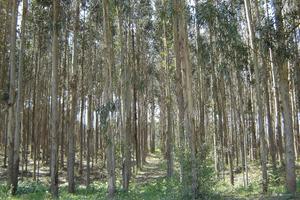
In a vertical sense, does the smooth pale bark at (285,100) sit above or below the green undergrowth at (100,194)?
above

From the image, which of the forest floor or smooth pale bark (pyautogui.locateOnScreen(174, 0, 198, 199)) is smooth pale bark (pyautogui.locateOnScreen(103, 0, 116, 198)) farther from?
smooth pale bark (pyautogui.locateOnScreen(174, 0, 198, 199))

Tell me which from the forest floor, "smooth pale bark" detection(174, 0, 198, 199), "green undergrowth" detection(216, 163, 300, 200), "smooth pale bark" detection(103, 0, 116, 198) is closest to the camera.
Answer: "smooth pale bark" detection(174, 0, 198, 199)

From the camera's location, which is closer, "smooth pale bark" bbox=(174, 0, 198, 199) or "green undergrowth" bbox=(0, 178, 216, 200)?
"smooth pale bark" bbox=(174, 0, 198, 199)

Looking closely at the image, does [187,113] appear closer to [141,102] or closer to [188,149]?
[188,149]

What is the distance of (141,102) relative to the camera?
32781 mm

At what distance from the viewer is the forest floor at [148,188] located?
12641 millimetres

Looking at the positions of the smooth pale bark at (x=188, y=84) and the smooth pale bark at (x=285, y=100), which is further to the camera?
the smooth pale bark at (x=285, y=100)

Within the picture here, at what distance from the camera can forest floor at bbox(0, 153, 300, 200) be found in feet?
41.5

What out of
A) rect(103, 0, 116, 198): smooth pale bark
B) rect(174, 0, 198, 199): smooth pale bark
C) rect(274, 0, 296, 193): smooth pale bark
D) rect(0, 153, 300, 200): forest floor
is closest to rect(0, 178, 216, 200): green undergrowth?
rect(0, 153, 300, 200): forest floor

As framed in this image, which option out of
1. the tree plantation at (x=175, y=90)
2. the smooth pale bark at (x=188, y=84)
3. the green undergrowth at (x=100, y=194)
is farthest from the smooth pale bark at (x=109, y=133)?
the smooth pale bark at (x=188, y=84)

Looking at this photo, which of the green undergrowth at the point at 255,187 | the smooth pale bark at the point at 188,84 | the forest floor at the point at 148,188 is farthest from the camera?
the forest floor at the point at 148,188

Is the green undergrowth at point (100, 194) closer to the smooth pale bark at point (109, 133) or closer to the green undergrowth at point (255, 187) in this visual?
the smooth pale bark at point (109, 133)

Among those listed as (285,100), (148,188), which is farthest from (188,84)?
(148,188)

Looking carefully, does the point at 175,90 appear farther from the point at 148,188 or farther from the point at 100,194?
the point at 100,194
